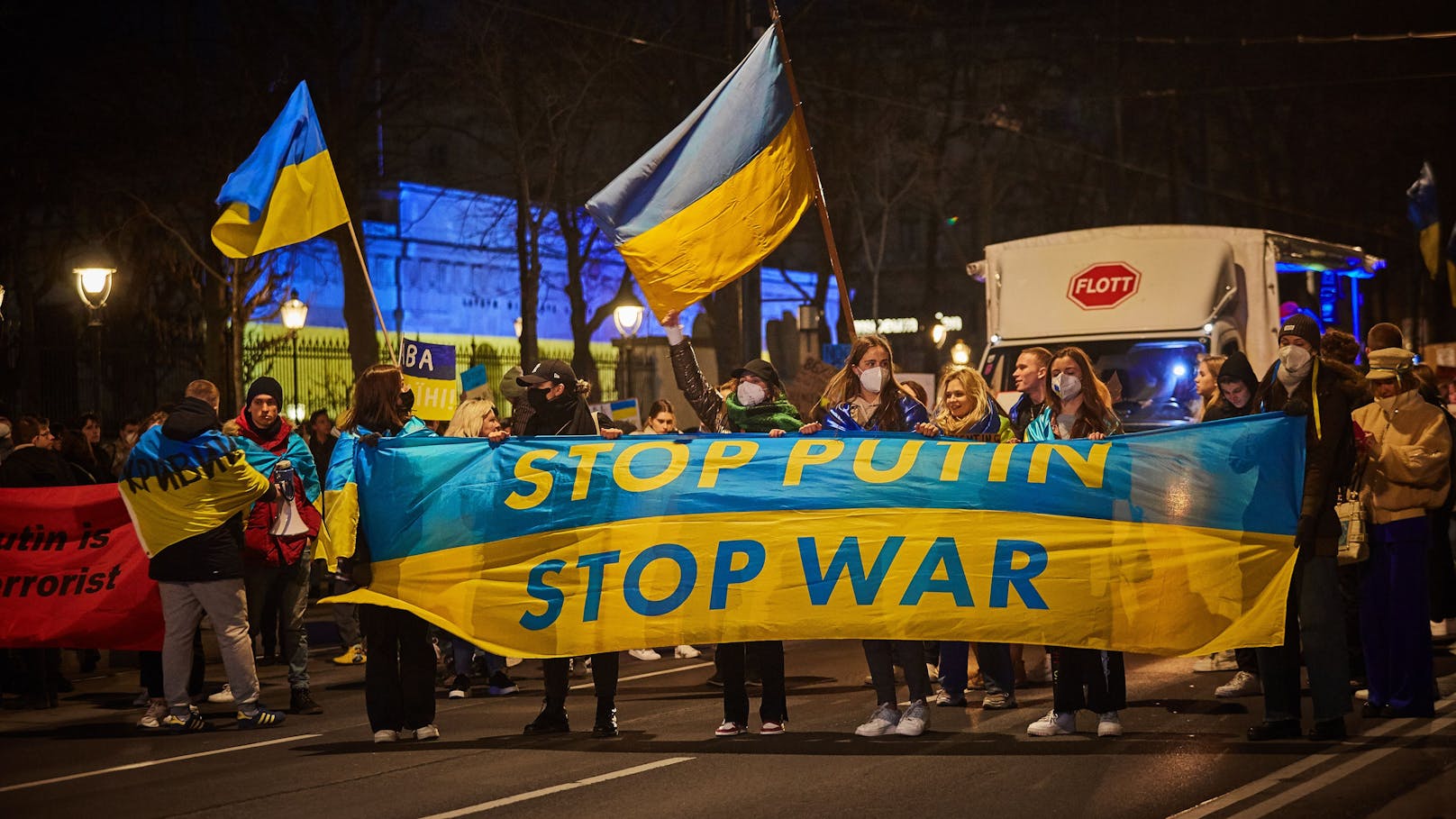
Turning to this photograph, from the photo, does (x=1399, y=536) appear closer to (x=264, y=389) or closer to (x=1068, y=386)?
(x=1068, y=386)

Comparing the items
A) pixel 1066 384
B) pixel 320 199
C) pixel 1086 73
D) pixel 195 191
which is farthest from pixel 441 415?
pixel 1086 73

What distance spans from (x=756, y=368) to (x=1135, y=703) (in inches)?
112

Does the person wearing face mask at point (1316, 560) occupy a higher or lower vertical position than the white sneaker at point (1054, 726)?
higher

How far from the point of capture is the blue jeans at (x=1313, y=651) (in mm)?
8336

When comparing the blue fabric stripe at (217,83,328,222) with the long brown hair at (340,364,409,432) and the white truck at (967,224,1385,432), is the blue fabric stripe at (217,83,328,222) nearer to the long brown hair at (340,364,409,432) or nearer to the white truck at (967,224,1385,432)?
the long brown hair at (340,364,409,432)

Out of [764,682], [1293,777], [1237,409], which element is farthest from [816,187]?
[1293,777]

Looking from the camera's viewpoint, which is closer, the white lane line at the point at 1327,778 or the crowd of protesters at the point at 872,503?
the white lane line at the point at 1327,778

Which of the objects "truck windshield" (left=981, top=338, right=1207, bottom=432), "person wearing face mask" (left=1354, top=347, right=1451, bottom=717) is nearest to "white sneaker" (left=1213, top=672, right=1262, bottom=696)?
"person wearing face mask" (left=1354, top=347, right=1451, bottom=717)

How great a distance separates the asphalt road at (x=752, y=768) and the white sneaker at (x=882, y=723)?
0.31 feet

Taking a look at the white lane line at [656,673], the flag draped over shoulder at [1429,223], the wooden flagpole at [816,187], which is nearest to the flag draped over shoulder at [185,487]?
the white lane line at [656,673]

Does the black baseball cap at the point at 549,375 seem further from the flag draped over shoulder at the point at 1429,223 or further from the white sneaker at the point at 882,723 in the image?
the flag draped over shoulder at the point at 1429,223

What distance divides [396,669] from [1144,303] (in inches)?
381

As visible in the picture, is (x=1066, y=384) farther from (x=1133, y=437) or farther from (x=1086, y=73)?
(x=1086, y=73)

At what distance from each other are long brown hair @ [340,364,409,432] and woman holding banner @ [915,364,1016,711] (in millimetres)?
2824
